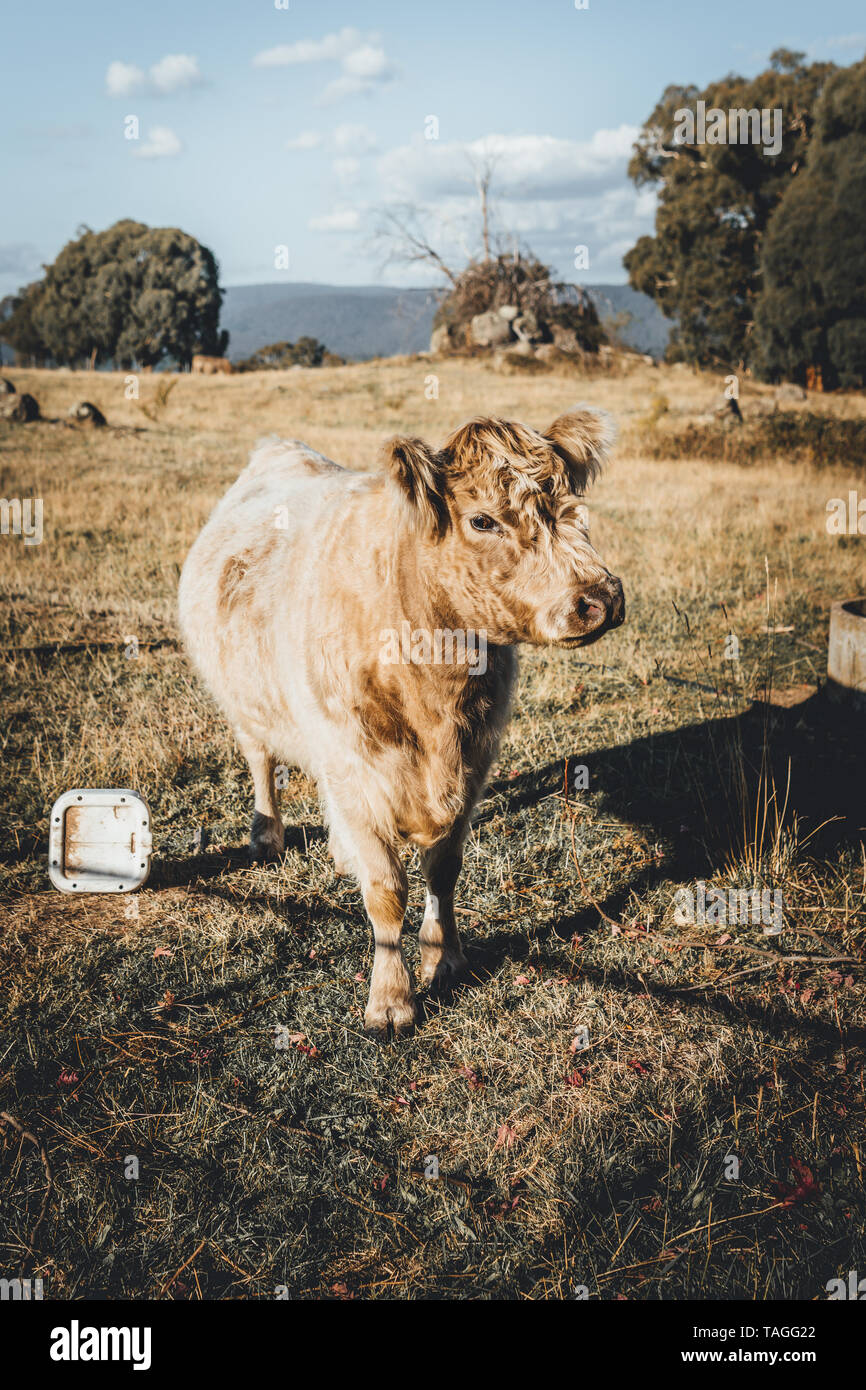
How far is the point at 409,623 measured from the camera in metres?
2.89

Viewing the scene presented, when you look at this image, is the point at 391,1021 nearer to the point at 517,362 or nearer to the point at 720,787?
the point at 720,787

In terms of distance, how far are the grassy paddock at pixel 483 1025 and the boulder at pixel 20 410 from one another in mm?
19163

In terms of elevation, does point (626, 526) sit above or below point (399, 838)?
above

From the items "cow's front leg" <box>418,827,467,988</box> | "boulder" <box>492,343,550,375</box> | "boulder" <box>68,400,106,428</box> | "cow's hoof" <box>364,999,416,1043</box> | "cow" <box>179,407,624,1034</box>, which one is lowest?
"cow's hoof" <box>364,999,416,1043</box>

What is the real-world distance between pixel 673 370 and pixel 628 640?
36.2 m

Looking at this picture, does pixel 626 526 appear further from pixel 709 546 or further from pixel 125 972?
pixel 125 972

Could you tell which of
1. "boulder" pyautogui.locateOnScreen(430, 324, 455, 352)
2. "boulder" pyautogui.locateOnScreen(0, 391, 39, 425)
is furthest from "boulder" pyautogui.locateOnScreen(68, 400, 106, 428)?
"boulder" pyautogui.locateOnScreen(430, 324, 455, 352)

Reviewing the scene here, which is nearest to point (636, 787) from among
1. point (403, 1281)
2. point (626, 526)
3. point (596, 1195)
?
point (596, 1195)

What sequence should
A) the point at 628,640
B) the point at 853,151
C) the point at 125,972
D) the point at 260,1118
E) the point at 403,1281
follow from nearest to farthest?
the point at 403,1281, the point at 260,1118, the point at 125,972, the point at 628,640, the point at 853,151

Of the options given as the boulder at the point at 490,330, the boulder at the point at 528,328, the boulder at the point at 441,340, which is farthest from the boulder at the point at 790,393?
the boulder at the point at 441,340

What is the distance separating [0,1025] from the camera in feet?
11.1

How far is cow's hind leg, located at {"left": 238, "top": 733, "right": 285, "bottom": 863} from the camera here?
4.61 meters

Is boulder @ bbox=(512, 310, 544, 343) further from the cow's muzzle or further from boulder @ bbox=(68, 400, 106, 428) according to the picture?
the cow's muzzle

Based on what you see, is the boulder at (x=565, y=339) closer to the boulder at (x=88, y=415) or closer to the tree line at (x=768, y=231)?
the tree line at (x=768, y=231)
